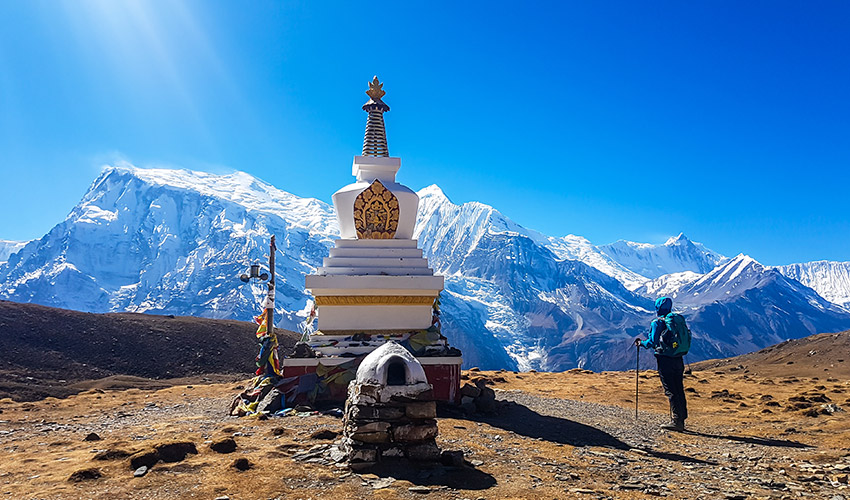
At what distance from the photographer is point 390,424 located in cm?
905

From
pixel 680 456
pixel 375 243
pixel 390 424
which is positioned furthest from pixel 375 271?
pixel 680 456

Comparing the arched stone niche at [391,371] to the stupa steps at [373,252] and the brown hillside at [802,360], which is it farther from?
the brown hillside at [802,360]

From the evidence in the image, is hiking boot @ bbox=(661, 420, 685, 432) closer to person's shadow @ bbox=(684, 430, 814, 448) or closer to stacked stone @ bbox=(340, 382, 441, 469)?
person's shadow @ bbox=(684, 430, 814, 448)

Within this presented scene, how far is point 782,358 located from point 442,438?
33.4 meters

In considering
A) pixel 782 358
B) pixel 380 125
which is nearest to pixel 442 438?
pixel 380 125

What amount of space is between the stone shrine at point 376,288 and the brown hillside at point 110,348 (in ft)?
49.1

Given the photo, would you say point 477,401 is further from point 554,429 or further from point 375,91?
point 375,91

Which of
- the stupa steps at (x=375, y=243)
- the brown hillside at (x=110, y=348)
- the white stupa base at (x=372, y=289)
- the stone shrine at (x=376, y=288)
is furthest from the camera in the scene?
the brown hillside at (x=110, y=348)

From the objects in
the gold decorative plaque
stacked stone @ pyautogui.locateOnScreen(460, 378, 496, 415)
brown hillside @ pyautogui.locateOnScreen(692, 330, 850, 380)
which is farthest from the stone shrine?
brown hillside @ pyautogui.locateOnScreen(692, 330, 850, 380)

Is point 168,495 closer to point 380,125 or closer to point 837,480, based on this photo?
point 837,480

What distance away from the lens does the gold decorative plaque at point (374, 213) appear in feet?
67.8

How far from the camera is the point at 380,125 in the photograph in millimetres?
22406

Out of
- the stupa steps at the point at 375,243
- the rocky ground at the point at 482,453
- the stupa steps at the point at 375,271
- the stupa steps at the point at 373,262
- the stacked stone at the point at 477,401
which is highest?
the stupa steps at the point at 375,243

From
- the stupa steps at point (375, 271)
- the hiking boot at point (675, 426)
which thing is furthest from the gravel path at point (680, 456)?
the stupa steps at point (375, 271)
